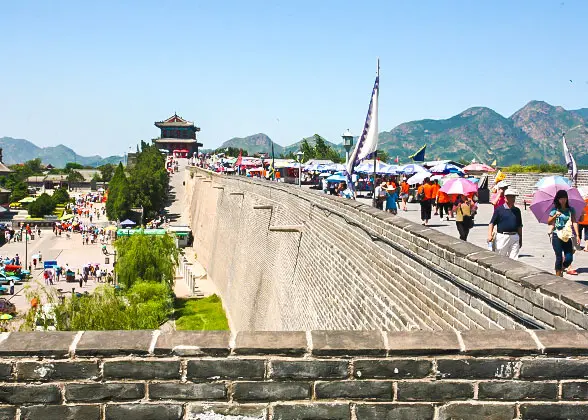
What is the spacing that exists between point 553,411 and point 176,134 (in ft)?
459

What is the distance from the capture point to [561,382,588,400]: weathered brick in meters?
3.39

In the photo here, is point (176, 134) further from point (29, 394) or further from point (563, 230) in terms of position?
point (29, 394)

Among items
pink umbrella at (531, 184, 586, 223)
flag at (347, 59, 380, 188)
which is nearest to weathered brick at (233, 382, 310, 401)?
pink umbrella at (531, 184, 586, 223)

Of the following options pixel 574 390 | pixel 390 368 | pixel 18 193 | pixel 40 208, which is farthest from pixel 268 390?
pixel 18 193

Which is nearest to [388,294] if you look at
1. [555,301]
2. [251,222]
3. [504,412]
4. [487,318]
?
[487,318]

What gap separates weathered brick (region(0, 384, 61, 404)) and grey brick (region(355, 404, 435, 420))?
1.58m

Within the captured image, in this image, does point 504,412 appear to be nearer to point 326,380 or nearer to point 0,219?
point 326,380

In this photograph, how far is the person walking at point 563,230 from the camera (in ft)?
28.2

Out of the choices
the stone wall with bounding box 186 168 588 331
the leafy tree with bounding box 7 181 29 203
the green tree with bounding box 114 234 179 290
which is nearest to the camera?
the stone wall with bounding box 186 168 588 331

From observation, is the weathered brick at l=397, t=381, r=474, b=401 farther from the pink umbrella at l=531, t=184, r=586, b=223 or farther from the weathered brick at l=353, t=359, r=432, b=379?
the pink umbrella at l=531, t=184, r=586, b=223

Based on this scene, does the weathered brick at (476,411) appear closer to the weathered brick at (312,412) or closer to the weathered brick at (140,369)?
the weathered brick at (312,412)

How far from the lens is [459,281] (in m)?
6.12

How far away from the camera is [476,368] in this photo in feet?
11.1

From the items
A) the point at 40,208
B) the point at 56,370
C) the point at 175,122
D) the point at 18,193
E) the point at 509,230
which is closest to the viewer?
the point at 56,370
